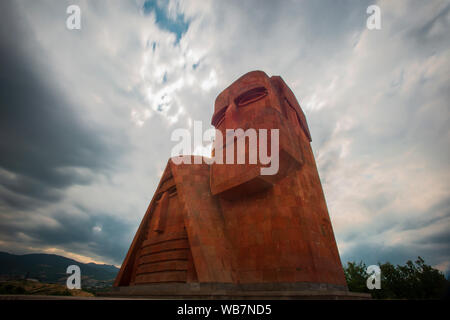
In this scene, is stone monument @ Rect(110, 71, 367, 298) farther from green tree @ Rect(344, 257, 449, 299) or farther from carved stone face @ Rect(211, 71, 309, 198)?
green tree @ Rect(344, 257, 449, 299)

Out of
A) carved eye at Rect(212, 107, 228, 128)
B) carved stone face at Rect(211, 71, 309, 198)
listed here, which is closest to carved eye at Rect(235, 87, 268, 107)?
carved stone face at Rect(211, 71, 309, 198)

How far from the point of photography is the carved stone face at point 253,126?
949cm

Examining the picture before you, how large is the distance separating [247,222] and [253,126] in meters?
4.51

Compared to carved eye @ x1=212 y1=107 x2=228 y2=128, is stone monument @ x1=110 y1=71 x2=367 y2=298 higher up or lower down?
lower down

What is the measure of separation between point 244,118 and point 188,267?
25.6ft

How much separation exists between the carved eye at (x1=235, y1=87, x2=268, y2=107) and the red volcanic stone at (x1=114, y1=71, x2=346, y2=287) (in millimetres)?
55

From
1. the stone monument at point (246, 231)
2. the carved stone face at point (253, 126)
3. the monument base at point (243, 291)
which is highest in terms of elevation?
the carved stone face at point (253, 126)

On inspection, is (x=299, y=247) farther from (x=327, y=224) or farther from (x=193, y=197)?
(x=193, y=197)

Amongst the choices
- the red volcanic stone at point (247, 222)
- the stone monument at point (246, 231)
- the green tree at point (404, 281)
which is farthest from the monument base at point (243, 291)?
the green tree at point (404, 281)

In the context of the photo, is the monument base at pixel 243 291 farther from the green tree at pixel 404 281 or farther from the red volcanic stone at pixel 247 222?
the green tree at pixel 404 281

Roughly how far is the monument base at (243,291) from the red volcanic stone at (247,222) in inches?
8.3

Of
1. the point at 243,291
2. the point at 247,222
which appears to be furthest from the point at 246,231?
the point at 243,291

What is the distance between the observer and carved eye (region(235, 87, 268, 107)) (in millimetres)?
11922
